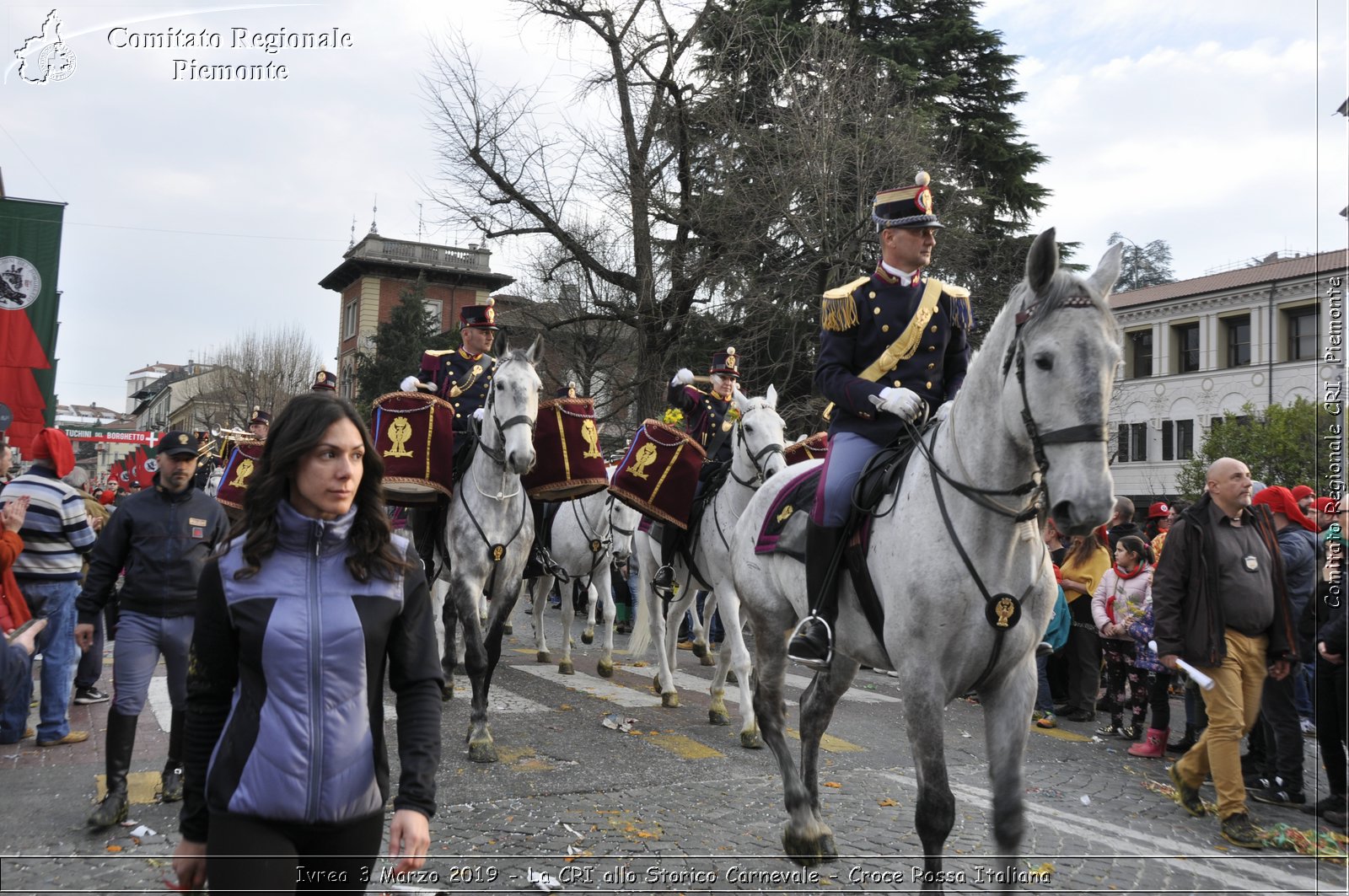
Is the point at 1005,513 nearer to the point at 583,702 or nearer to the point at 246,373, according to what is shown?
the point at 583,702

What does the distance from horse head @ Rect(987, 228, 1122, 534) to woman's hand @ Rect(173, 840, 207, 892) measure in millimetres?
2979

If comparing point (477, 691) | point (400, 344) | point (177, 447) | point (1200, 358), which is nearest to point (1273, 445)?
point (1200, 358)

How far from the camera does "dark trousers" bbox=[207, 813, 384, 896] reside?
105 inches

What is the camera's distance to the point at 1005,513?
424 centimetres

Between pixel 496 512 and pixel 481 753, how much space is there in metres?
2.09

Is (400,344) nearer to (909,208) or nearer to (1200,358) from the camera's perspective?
(1200,358)

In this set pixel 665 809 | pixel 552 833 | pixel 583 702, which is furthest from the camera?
pixel 583 702

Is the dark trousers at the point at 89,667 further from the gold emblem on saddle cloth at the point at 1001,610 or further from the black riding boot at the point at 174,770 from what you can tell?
the gold emblem on saddle cloth at the point at 1001,610

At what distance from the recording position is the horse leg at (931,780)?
13.9ft

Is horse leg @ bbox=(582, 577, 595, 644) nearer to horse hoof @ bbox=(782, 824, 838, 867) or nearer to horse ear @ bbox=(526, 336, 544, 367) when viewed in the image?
horse ear @ bbox=(526, 336, 544, 367)

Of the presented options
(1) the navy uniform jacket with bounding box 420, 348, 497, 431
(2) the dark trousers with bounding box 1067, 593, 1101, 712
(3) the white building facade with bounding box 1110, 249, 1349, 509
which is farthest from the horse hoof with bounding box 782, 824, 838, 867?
(3) the white building facade with bounding box 1110, 249, 1349, 509

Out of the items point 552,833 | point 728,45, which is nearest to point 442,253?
point 728,45

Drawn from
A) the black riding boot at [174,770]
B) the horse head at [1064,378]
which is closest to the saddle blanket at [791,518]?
the horse head at [1064,378]

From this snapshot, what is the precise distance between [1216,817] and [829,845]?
3413 mm
